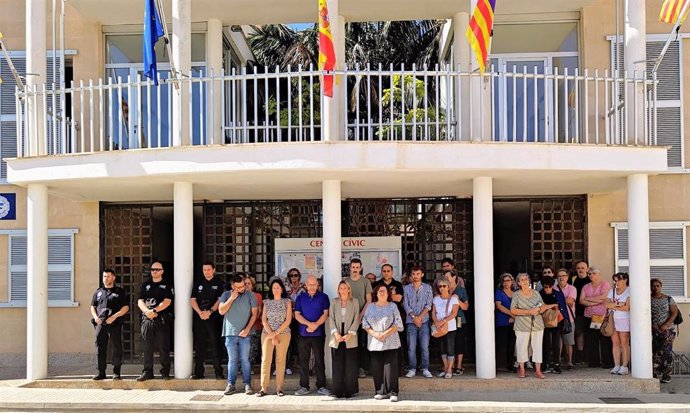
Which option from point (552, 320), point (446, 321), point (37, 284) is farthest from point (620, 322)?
point (37, 284)

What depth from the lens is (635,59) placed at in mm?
10219

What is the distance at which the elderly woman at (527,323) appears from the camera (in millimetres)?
10219

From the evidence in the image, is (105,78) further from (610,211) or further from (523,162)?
(610,211)

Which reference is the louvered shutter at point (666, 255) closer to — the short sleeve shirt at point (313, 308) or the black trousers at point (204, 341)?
the short sleeve shirt at point (313, 308)

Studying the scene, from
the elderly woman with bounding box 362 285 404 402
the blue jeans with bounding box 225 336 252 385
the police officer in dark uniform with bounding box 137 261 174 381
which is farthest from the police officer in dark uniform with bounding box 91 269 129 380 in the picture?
the elderly woman with bounding box 362 285 404 402

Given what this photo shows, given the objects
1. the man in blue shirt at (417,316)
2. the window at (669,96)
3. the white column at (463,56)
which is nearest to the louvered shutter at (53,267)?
the man in blue shirt at (417,316)

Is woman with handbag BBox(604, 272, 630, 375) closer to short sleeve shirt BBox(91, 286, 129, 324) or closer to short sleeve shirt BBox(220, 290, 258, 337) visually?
short sleeve shirt BBox(220, 290, 258, 337)

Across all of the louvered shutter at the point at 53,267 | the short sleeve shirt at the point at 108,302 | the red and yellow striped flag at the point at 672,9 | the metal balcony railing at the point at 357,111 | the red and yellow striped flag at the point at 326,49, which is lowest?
the short sleeve shirt at the point at 108,302

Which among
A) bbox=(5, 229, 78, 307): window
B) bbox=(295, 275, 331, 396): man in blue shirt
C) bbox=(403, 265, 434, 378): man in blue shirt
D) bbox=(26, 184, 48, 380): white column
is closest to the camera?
bbox=(295, 275, 331, 396): man in blue shirt

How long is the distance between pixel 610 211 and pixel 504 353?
126 inches

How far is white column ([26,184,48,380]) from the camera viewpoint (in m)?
10.5

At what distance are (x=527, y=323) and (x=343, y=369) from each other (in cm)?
262

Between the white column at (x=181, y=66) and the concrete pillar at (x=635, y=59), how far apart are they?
19.6 ft

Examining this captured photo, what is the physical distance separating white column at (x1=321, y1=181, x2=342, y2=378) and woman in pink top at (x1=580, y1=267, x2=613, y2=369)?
373 centimetres
